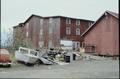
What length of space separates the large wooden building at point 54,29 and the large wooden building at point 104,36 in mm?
11974

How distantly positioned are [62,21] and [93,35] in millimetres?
17218

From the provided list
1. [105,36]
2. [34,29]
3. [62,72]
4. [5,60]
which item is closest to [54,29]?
[34,29]

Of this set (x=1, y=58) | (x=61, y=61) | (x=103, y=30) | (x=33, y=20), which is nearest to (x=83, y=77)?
(x=1, y=58)

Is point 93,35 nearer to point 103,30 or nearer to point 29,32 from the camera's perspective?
point 103,30

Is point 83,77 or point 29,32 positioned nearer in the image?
point 83,77

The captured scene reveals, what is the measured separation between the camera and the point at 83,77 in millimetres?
20625

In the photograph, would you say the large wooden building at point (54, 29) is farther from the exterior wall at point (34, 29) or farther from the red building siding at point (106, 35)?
the red building siding at point (106, 35)

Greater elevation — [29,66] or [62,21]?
[62,21]

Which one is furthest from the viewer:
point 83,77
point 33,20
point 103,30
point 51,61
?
point 33,20

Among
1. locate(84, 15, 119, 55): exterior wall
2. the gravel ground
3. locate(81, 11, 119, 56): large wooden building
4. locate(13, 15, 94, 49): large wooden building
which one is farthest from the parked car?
locate(13, 15, 94, 49): large wooden building

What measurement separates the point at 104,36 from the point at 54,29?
2114 cm

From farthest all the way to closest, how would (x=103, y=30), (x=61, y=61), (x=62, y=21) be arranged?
(x=62, y=21)
(x=103, y=30)
(x=61, y=61)

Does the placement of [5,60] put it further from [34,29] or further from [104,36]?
→ [34,29]

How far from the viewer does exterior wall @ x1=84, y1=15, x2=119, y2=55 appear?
48.5 m
